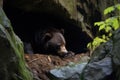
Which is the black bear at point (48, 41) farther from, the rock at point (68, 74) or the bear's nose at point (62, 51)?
the rock at point (68, 74)

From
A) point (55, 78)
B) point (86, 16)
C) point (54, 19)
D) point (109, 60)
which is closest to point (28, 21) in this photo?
point (54, 19)

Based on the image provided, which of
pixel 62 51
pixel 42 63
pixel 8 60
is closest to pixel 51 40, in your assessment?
pixel 62 51

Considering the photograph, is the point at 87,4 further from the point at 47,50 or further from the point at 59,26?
the point at 47,50

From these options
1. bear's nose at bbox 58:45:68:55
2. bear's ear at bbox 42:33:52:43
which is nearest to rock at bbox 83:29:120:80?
bear's nose at bbox 58:45:68:55

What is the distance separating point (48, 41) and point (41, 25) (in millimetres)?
431

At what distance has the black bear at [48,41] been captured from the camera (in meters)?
7.70

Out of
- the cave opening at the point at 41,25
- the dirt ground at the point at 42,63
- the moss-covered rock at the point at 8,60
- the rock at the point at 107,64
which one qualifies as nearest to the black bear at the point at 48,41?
the cave opening at the point at 41,25

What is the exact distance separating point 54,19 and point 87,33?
81cm

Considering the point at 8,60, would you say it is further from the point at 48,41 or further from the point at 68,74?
the point at 48,41

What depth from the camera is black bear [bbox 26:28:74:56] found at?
25.3ft

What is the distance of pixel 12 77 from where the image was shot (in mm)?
3889

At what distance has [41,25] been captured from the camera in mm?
8031

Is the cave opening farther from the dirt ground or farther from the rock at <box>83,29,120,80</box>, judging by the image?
the rock at <box>83,29,120,80</box>

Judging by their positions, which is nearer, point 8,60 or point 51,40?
point 8,60
